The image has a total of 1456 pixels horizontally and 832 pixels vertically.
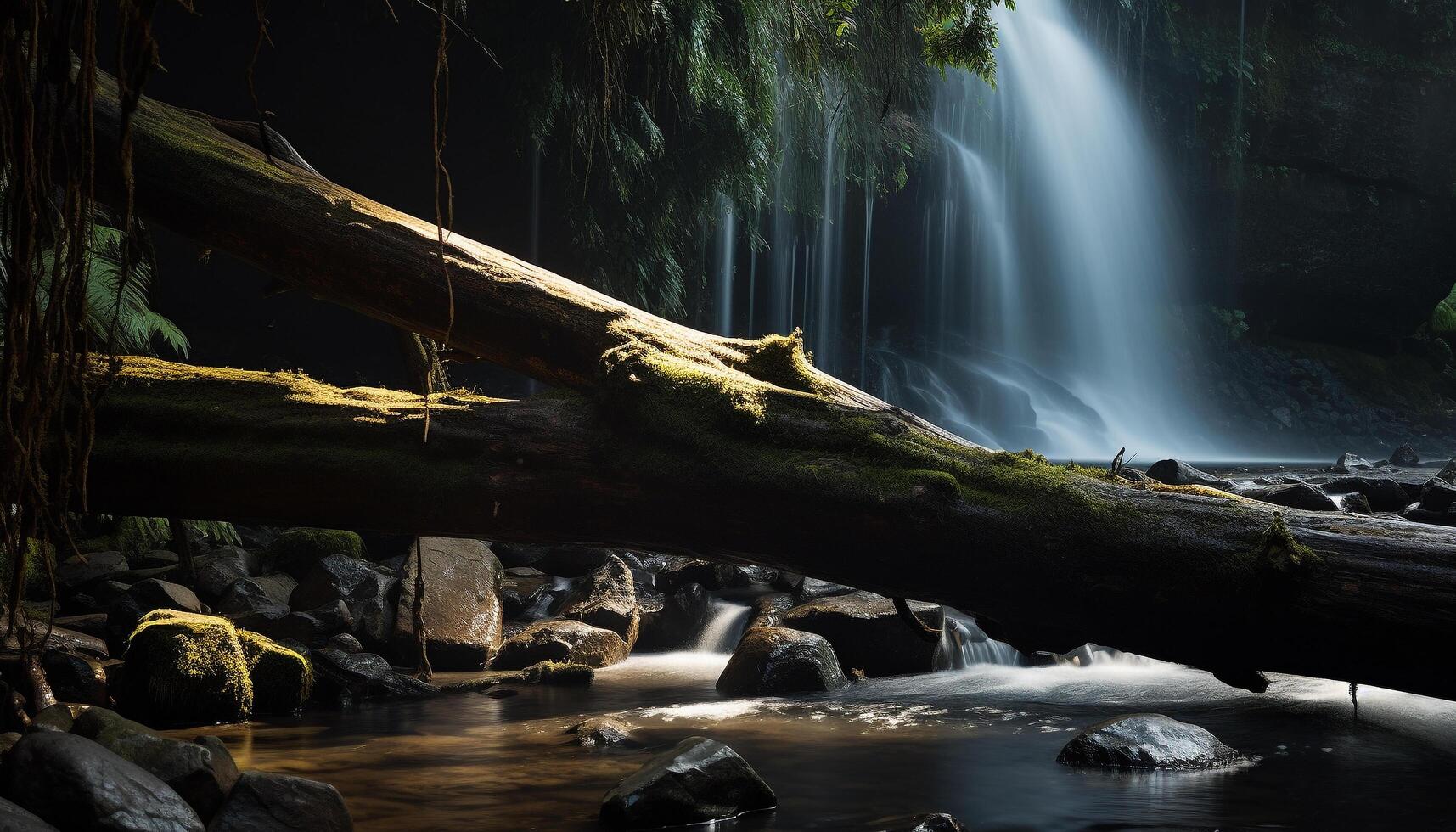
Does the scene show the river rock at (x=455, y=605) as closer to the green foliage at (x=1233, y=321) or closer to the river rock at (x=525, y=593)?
the river rock at (x=525, y=593)

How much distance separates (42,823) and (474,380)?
12400 mm

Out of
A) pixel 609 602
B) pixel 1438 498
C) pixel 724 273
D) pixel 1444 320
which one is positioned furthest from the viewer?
pixel 1444 320

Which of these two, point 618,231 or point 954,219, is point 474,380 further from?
point 954,219

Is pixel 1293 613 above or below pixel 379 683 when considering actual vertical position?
above

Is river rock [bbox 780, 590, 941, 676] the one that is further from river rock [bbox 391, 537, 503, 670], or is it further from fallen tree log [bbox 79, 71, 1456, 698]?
fallen tree log [bbox 79, 71, 1456, 698]

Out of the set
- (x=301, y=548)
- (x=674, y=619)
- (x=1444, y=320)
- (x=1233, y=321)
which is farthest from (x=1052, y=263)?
(x=301, y=548)

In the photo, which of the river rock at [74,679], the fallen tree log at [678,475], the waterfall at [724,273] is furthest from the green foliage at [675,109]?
the waterfall at [724,273]

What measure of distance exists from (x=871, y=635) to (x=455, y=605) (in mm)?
3234

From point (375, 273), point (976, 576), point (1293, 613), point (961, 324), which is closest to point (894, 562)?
point (976, 576)

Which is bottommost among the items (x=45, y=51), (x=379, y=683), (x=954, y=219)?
(x=379, y=683)

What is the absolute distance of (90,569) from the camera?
8.05 metres

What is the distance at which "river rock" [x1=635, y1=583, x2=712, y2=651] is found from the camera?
29.1 feet

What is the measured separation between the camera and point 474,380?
15.0 m

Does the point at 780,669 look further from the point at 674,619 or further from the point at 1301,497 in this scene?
the point at 1301,497
